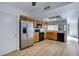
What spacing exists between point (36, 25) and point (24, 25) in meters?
2.99

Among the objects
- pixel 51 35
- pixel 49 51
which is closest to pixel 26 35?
pixel 49 51

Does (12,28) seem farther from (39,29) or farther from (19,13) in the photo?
(39,29)

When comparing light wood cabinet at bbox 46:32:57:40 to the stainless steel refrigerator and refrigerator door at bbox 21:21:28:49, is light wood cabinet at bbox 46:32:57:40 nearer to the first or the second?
the stainless steel refrigerator

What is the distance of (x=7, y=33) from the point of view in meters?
4.89

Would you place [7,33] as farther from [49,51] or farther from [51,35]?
[51,35]

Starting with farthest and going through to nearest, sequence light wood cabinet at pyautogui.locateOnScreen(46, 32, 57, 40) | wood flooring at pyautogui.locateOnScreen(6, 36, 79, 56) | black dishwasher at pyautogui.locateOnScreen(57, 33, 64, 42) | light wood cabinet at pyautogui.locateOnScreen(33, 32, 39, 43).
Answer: light wood cabinet at pyautogui.locateOnScreen(46, 32, 57, 40) → black dishwasher at pyautogui.locateOnScreen(57, 33, 64, 42) → light wood cabinet at pyautogui.locateOnScreen(33, 32, 39, 43) → wood flooring at pyautogui.locateOnScreen(6, 36, 79, 56)

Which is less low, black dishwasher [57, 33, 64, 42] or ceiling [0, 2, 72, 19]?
ceiling [0, 2, 72, 19]

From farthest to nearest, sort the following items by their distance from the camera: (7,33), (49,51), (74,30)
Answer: (74,30), (49,51), (7,33)

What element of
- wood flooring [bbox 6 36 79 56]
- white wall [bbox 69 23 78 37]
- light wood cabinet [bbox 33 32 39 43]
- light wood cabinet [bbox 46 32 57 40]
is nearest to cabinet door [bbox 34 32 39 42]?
light wood cabinet [bbox 33 32 39 43]

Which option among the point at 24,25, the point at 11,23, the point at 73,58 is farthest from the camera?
the point at 24,25

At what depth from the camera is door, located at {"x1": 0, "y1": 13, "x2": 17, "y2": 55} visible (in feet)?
15.0

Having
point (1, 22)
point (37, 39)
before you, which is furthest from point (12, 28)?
point (37, 39)

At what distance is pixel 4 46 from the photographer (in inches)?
185

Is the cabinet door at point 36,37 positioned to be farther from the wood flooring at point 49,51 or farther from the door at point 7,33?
the door at point 7,33
